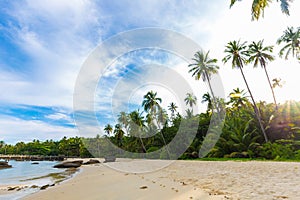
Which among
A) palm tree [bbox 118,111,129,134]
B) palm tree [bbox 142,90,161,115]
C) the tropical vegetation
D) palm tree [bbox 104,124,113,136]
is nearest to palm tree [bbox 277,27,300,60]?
the tropical vegetation

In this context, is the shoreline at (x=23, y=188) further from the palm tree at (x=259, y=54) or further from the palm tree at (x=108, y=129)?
the palm tree at (x=108, y=129)

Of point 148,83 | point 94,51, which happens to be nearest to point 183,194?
point 94,51


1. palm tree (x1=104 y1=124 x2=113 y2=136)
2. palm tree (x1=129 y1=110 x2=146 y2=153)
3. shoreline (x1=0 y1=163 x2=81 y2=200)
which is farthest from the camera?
palm tree (x1=104 y1=124 x2=113 y2=136)

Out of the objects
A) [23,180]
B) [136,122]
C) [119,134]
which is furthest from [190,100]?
[23,180]

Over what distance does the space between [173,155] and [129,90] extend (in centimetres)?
1845

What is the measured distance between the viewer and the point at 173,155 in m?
31.4

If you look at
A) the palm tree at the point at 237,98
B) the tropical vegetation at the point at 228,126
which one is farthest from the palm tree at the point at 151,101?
the palm tree at the point at 237,98

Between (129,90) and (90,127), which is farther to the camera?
(129,90)

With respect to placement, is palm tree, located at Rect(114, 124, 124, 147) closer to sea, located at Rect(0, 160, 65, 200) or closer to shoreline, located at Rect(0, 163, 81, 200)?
sea, located at Rect(0, 160, 65, 200)

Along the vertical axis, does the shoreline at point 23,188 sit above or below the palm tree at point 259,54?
below

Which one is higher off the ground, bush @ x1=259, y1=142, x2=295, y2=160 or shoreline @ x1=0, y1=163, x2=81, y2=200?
bush @ x1=259, y1=142, x2=295, y2=160

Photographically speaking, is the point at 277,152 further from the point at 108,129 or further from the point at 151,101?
the point at 108,129

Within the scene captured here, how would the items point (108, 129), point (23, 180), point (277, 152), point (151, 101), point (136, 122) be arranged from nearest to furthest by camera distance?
point (23, 180)
point (277, 152)
point (151, 101)
point (136, 122)
point (108, 129)

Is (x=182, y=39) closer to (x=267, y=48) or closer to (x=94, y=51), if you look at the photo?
(x=94, y=51)
